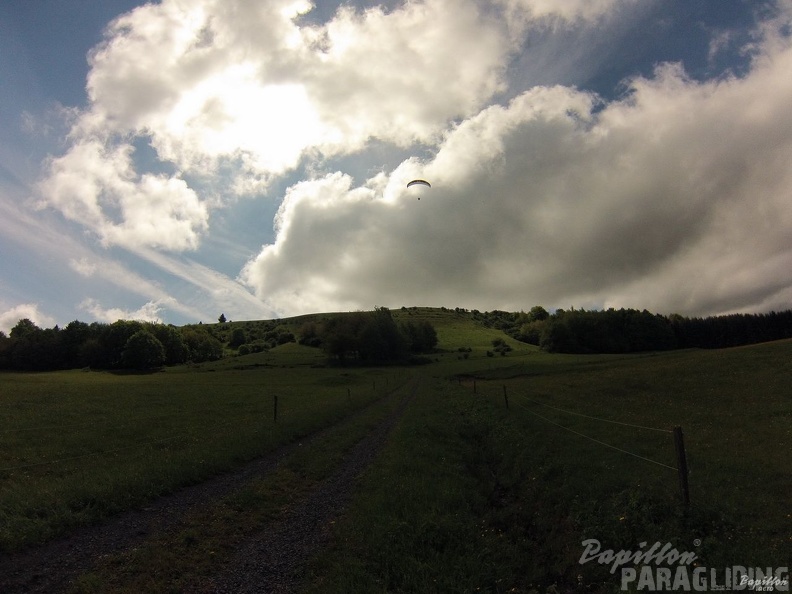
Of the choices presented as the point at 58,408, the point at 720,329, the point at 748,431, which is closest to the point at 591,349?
the point at 720,329

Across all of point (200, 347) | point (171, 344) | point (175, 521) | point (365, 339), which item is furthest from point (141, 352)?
point (175, 521)

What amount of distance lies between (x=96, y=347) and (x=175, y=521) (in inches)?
6025

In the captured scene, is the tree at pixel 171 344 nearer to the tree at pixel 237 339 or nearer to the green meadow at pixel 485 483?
the tree at pixel 237 339

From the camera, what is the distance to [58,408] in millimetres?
41969

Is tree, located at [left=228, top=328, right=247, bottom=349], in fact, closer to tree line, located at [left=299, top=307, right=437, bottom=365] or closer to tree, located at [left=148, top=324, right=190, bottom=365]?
tree, located at [left=148, top=324, right=190, bottom=365]

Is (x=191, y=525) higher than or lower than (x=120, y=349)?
lower

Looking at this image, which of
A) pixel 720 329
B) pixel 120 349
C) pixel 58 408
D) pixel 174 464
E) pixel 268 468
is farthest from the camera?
pixel 720 329

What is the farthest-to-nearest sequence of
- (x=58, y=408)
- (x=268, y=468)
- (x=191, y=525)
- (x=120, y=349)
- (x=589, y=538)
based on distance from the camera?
(x=120, y=349) < (x=58, y=408) < (x=268, y=468) < (x=191, y=525) < (x=589, y=538)

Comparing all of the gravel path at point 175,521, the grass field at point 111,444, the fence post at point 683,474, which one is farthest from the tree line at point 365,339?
the fence post at point 683,474

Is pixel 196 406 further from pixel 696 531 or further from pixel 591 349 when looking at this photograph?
pixel 591 349

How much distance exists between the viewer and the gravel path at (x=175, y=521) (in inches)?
340

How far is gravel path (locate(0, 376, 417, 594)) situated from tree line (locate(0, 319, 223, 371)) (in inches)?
5187

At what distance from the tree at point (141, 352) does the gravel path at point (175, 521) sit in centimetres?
13005

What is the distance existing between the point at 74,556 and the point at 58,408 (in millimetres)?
41820
